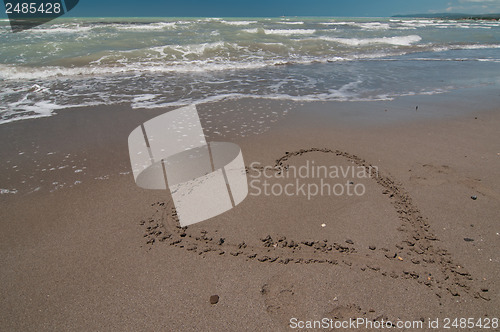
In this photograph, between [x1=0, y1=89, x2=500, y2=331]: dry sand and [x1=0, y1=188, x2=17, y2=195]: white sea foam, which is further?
[x1=0, y1=188, x2=17, y2=195]: white sea foam

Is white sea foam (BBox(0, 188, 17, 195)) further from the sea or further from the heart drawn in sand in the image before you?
the sea

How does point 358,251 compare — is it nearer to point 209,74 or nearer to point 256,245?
point 256,245

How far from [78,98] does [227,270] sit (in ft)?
23.9

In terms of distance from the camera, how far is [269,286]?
7.48ft

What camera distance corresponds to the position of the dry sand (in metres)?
2.10

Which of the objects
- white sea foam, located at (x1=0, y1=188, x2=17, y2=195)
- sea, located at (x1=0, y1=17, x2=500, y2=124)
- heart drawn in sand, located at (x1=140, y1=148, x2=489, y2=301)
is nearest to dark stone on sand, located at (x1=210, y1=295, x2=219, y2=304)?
heart drawn in sand, located at (x1=140, y1=148, x2=489, y2=301)

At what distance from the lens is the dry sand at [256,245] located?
82.8 inches

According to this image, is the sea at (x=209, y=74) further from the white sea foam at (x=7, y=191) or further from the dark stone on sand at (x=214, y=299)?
the dark stone on sand at (x=214, y=299)

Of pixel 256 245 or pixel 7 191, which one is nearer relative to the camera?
pixel 256 245

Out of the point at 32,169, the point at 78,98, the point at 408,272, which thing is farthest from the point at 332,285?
the point at 78,98

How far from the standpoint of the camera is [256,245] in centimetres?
270

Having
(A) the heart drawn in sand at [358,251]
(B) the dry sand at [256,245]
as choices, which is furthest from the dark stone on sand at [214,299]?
(A) the heart drawn in sand at [358,251]

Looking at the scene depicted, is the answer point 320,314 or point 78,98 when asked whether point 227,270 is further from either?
point 78,98

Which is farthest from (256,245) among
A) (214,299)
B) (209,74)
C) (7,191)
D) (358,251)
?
(209,74)
